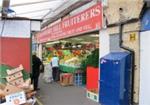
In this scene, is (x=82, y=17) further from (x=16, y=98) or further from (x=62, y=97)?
(x=16, y=98)

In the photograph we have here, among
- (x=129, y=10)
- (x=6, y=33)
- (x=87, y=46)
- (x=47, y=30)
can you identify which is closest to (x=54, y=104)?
(x=6, y=33)

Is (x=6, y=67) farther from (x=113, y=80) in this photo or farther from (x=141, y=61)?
(x=141, y=61)

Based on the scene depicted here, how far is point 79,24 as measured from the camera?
1378cm

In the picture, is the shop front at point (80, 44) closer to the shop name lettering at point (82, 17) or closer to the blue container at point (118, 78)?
the shop name lettering at point (82, 17)

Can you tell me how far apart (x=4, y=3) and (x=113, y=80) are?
163 inches

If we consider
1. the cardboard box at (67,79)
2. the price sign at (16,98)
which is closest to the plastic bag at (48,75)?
the cardboard box at (67,79)

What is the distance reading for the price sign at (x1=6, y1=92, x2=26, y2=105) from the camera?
30.8 ft

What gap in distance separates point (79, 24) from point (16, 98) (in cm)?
530

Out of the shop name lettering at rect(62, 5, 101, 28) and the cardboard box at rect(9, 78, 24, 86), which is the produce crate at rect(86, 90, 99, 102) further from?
the shop name lettering at rect(62, 5, 101, 28)

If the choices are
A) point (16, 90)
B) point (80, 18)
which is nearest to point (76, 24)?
point (80, 18)

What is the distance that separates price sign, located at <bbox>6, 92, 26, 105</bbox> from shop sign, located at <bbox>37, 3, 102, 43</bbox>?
3.69 m

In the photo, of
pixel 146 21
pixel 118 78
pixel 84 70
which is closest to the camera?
pixel 146 21

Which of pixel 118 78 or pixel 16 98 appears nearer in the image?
pixel 118 78

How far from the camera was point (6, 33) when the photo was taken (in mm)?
11836
